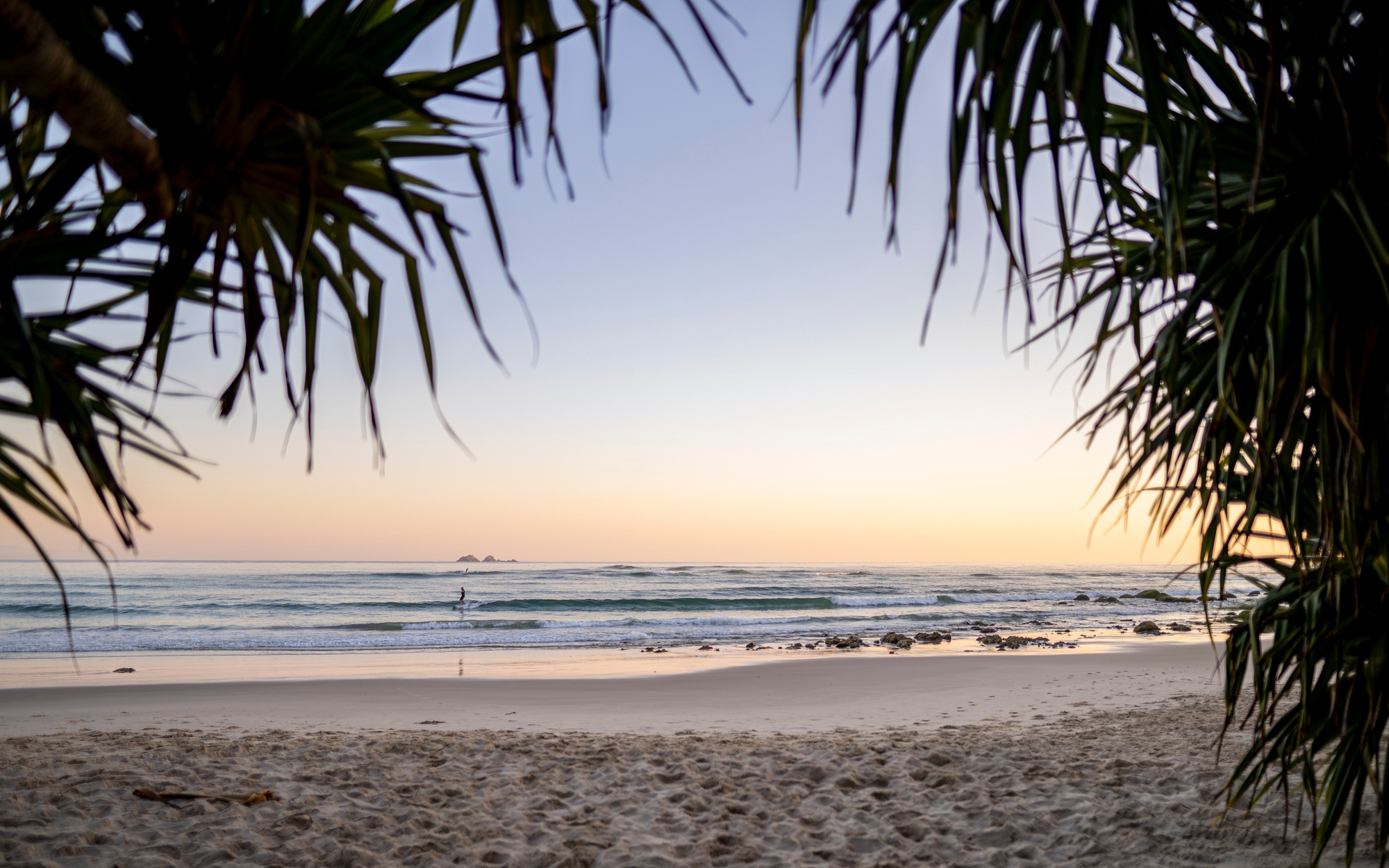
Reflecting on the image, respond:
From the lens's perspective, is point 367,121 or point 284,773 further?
point 284,773

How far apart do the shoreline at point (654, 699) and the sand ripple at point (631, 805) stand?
1783mm

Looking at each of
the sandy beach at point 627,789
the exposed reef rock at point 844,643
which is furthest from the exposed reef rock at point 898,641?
the sandy beach at point 627,789

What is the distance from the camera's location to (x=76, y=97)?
1145 millimetres

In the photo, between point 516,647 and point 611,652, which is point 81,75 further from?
point 516,647

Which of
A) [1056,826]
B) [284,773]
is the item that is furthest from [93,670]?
[1056,826]

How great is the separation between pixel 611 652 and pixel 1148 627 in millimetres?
13003

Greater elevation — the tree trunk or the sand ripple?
the tree trunk

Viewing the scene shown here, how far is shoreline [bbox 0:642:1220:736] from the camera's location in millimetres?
7738

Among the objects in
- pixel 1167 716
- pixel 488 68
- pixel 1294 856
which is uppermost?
pixel 488 68

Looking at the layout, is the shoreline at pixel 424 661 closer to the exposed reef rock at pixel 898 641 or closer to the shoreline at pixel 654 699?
the exposed reef rock at pixel 898 641

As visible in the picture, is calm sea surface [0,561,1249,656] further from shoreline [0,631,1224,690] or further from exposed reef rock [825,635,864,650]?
exposed reef rock [825,635,864,650]

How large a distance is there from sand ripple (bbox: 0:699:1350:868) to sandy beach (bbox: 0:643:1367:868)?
16 millimetres

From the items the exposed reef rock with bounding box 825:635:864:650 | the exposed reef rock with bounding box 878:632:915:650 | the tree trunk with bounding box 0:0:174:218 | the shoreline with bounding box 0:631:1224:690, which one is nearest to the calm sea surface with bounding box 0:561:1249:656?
the shoreline with bounding box 0:631:1224:690

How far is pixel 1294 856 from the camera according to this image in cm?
340
